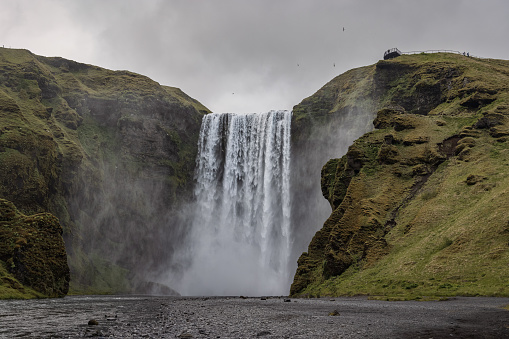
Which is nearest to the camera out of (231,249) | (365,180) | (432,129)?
(365,180)

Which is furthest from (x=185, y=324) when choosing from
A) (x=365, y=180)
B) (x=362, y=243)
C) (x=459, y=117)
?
(x=459, y=117)

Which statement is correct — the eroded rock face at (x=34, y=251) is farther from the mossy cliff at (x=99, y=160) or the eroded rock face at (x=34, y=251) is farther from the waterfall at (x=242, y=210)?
the waterfall at (x=242, y=210)

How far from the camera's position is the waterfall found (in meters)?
84.4

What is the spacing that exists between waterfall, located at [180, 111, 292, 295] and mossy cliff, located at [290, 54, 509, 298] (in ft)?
92.5

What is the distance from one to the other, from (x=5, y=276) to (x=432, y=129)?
54010 millimetres

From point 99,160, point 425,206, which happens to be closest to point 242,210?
point 99,160

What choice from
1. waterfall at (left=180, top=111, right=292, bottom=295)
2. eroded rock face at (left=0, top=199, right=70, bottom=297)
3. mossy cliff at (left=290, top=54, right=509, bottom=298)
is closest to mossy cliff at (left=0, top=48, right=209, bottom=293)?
waterfall at (left=180, top=111, right=292, bottom=295)

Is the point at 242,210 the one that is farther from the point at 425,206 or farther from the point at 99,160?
the point at 425,206

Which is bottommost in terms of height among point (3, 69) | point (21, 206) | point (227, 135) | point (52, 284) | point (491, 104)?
point (52, 284)

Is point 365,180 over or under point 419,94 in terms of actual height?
under

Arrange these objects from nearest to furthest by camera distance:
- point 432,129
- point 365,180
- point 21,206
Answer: point 365,180 < point 432,129 < point 21,206

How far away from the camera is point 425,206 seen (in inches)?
1609

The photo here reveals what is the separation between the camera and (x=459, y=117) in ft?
187

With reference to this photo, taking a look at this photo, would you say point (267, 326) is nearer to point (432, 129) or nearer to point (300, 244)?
point (432, 129)
